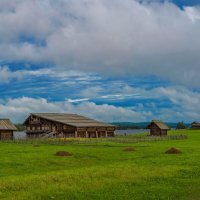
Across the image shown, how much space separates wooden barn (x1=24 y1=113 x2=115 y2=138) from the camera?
9288 centimetres

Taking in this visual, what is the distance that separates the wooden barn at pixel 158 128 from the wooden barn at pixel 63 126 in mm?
11366

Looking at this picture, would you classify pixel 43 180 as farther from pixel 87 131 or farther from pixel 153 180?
pixel 87 131

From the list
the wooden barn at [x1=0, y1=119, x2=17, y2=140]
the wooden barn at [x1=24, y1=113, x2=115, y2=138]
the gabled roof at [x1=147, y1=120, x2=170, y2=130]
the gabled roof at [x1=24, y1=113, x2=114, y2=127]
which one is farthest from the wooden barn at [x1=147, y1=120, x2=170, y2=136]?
the wooden barn at [x1=0, y1=119, x2=17, y2=140]

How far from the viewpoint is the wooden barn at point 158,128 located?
10081 centimetres

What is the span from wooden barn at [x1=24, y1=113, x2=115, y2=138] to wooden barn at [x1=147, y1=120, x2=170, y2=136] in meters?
11.4

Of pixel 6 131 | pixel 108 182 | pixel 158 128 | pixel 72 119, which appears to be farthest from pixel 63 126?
pixel 108 182

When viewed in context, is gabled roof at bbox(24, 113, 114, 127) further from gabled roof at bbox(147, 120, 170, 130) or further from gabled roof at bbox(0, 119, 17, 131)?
gabled roof at bbox(147, 120, 170, 130)

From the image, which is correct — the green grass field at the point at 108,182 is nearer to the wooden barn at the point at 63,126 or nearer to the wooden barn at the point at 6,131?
the wooden barn at the point at 6,131

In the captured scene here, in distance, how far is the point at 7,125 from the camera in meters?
87.9

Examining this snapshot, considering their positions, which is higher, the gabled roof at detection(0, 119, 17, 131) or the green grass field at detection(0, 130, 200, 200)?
the gabled roof at detection(0, 119, 17, 131)

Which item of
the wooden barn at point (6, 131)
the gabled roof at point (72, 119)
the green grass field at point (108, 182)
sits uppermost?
the gabled roof at point (72, 119)

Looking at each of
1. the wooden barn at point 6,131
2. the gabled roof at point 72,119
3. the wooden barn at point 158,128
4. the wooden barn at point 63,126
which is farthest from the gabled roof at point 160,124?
the wooden barn at point 6,131

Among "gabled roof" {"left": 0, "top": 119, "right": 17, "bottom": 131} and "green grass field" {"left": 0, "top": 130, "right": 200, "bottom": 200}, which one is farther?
"gabled roof" {"left": 0, "top": 119, "right": 17, "bottom": 131}

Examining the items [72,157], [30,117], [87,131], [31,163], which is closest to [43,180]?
[31,163]
